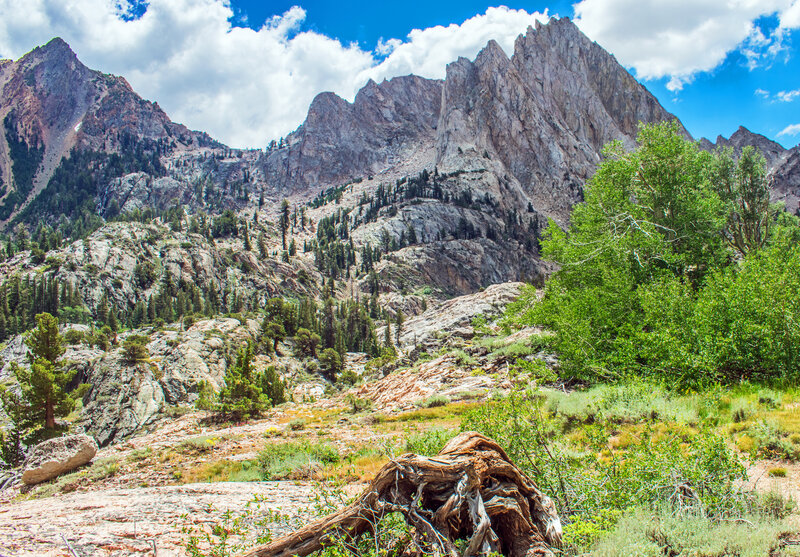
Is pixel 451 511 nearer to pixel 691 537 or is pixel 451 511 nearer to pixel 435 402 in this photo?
pixel 691 537

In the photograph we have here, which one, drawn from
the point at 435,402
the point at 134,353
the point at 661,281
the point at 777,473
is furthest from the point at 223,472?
the point at 134,353

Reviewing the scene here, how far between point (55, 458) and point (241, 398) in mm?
10038

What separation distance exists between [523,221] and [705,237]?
444ft

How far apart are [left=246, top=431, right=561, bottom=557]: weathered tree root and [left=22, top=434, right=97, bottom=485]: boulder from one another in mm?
13674

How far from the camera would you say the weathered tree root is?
4012 millimetres

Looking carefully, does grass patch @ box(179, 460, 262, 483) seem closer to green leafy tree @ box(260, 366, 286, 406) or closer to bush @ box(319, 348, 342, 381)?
green leafy tree @ box(260, 366, 286, 406)

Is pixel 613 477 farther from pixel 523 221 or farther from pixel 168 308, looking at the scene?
pixel 523 221

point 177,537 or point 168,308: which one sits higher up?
point 168,308

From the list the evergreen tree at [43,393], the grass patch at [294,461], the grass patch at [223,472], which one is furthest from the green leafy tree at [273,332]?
the grass patch at [294,461]

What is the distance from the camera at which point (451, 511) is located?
4039 mm

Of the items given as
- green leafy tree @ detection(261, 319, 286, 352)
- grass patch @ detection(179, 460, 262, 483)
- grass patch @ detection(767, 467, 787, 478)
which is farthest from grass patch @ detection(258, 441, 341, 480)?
green leafy tree @ detection(261, 319, 286, 352)

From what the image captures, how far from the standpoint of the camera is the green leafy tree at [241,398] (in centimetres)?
2141

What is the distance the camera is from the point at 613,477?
5.45 meters

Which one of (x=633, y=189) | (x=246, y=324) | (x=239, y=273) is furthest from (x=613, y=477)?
(x=239, y=273)
